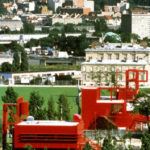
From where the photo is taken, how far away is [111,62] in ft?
88.0

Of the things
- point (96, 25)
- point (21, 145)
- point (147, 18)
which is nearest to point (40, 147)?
point (21, 145)

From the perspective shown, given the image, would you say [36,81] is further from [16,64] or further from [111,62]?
[16,64]

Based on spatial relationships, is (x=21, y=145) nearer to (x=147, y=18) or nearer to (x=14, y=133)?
(x=14, y=133)

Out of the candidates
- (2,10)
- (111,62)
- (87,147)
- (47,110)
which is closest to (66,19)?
(2,10)

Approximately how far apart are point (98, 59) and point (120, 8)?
4906 centimetres

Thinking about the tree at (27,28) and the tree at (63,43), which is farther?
the tree at (27,28)

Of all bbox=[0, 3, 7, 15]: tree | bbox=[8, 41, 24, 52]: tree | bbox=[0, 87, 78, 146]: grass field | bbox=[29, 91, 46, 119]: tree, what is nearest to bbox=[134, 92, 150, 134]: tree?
bbox=[29, 91, 46, 119]: tree

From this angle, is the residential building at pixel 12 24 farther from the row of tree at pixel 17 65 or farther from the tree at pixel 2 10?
the row of tree at pixel 17 65

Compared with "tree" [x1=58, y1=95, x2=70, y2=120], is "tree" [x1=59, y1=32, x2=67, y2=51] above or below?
below

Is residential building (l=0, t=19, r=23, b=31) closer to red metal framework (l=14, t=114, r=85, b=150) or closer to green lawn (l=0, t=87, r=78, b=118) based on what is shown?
green lawn (l=0, t=87, r=78, b=118)

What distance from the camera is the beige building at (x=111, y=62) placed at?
2547 cm

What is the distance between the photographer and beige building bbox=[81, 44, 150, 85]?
25.5 meters

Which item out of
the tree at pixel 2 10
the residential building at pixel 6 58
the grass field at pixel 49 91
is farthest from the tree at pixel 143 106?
the tree at pixel 2 10

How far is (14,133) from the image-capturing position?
11.2 m
